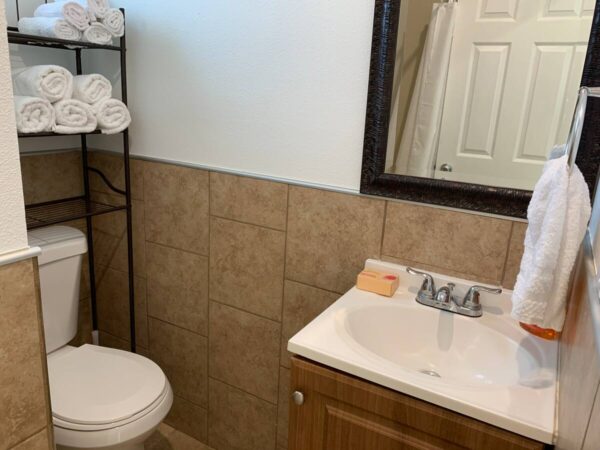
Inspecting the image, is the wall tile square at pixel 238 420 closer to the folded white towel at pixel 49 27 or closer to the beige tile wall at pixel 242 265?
the beige tile wall at pixel 242 265

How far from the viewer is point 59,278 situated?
69.6 inches

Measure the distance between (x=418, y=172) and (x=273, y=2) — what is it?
0.69m

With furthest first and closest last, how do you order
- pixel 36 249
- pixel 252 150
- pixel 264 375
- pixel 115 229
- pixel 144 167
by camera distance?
pixel 115 229
pixel 144 167
pixel 264 375
pixel 252 150
pixel 36 249

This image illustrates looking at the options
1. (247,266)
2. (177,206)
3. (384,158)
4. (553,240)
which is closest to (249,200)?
(247,266)

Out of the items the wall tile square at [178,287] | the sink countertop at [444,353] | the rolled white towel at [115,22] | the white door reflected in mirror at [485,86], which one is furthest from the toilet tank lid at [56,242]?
the white door reflected in mirror at [485,86]

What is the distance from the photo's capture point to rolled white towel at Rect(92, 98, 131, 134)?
169cm

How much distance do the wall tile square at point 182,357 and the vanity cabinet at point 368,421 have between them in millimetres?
819

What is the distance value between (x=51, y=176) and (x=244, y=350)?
1.06 metres

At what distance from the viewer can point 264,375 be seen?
1776 millimetres

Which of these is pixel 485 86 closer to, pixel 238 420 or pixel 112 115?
pixel 112 115

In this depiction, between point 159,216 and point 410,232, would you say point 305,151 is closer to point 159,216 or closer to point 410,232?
point 410,232

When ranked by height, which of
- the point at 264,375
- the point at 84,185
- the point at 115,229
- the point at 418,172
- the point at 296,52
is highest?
the point at 296,52

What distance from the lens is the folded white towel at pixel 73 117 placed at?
1.58 m

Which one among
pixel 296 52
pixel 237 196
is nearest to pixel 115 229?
pixel 237 196
